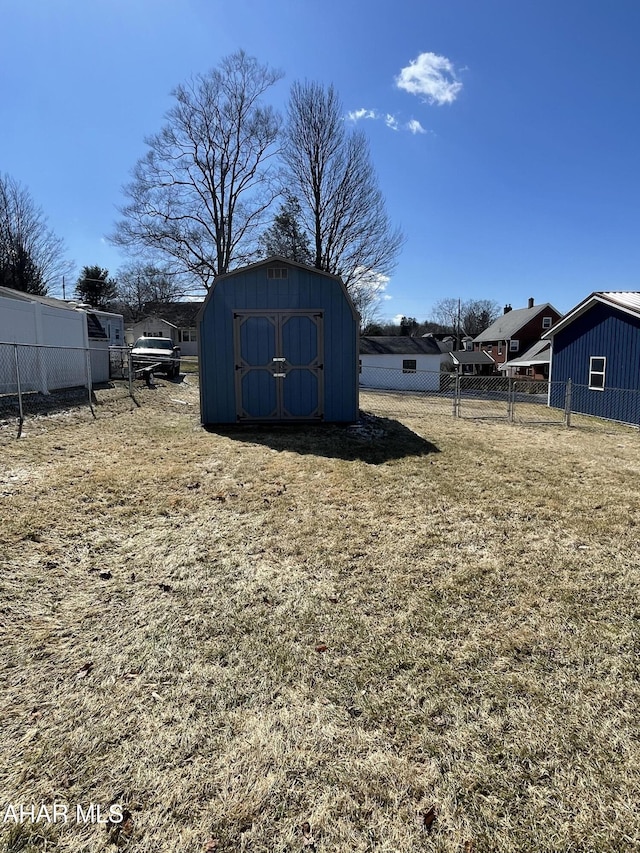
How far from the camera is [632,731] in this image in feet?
6.71

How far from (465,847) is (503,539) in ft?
9.16

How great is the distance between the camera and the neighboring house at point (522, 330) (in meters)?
42.9

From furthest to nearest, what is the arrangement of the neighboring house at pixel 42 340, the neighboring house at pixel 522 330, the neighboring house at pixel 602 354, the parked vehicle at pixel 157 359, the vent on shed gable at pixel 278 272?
the neighboring house at pixel 522 330
the parked vehicle at pixel 157 359
the neighboring house at pixel 602 354
the neighboring house at pixel 42 340
the vent on shed gable at pixel 278 272

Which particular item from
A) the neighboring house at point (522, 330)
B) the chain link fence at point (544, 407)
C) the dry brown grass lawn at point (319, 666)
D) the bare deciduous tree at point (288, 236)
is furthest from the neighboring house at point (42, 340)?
the neighboring house at point (522, 330)

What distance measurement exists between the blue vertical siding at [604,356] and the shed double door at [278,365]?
8293 millimetres

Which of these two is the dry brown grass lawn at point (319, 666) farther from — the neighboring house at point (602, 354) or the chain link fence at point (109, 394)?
the neighboring house at point (602, 354)

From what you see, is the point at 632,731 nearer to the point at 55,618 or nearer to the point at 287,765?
the point at 287,765

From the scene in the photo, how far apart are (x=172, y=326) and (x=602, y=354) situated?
38.1 meters

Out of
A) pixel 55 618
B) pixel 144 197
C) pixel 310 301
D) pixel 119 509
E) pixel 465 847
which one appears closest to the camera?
pixel 465 847

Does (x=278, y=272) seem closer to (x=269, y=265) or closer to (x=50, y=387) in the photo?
(x=269, y=265)

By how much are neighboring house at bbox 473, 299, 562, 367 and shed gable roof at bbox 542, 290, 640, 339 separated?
95.6ft

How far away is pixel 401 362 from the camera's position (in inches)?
1151

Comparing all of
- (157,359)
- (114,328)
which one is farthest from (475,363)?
(157,359)

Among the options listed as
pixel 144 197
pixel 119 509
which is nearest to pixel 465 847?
pixel 119 509
